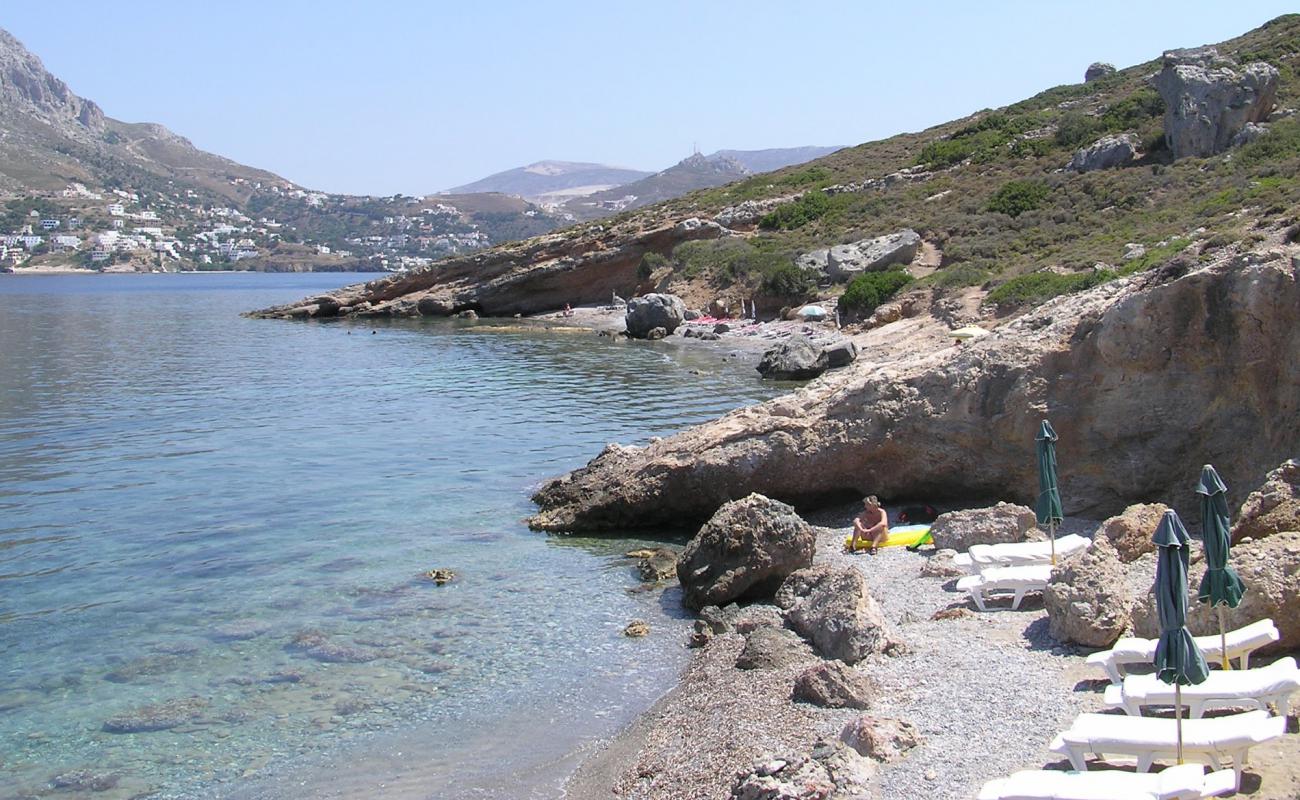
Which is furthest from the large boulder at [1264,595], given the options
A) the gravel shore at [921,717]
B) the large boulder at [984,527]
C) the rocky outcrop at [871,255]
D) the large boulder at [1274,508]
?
the rocky outcrop at [871,255]

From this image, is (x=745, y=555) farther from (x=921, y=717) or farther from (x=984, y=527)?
(x=921, y=717)

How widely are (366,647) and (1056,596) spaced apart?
24.6 feet

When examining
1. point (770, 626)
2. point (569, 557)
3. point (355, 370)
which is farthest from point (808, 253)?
point (770, 626)

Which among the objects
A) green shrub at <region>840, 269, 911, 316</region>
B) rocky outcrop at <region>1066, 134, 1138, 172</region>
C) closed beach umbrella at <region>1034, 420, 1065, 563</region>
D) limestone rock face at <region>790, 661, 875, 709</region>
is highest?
rocky outcrop at <region>1066, 134, 1138, 172</region>

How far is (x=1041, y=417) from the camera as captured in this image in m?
15.3

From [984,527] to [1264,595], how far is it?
520 centimetres

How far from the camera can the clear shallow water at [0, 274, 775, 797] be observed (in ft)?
33.9

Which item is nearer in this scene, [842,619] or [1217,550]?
[1217,550]

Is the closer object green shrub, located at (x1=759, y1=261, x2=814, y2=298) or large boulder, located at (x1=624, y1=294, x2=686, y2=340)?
large boulder, located at (x1=624, y1=294, x2=686, y2=340)

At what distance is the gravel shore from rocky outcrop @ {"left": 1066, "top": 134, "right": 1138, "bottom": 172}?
46.4m

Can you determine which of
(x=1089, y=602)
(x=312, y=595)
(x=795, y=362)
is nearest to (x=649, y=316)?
(x=795, y=362)

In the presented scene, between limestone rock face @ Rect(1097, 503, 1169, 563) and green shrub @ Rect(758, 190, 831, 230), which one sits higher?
green shrub @ Rect(758, 190, 831, 230)

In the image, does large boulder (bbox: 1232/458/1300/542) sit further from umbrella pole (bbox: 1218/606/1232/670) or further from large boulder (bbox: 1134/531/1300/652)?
umbrella pole (bbox: 1218/606/1232/670)

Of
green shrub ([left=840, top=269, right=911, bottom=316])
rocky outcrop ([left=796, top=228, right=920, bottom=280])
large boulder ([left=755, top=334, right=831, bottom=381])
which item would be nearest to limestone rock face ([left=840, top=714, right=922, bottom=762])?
large boulder ([left=755, top=334, right=831, bottom=381])
